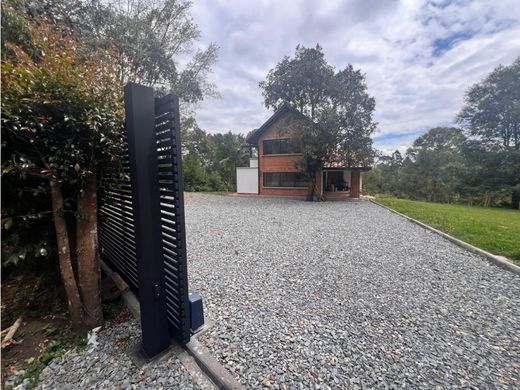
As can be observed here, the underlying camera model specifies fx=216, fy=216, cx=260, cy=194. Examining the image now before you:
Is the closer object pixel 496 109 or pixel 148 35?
pixel 148 35

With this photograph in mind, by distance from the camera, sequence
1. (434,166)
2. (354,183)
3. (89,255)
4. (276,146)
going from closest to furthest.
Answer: (89,255) → (354,183) → (276,146) → (434,166)

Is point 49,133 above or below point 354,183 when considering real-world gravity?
above

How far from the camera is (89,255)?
2.35m

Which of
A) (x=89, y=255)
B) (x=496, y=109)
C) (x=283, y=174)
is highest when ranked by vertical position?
(x=496, y=109)

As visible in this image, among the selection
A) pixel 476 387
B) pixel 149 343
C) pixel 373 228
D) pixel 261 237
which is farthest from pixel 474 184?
pixel 149 343

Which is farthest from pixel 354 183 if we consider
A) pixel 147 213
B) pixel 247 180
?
pixel 147 213

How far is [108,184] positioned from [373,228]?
23.3ft

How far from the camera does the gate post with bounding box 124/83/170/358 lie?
1787 mm

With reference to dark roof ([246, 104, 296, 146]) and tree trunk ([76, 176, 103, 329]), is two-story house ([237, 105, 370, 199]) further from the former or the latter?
tree trunk ([76, 176, 103, 329])

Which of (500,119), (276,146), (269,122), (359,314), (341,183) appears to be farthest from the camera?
(500,119)

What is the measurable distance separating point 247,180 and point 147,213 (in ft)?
52.0

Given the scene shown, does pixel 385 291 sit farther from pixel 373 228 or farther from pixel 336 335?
pixel 373 228

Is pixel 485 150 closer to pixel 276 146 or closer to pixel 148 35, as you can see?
pixel 276 146

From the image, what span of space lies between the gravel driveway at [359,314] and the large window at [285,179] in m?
10.4
